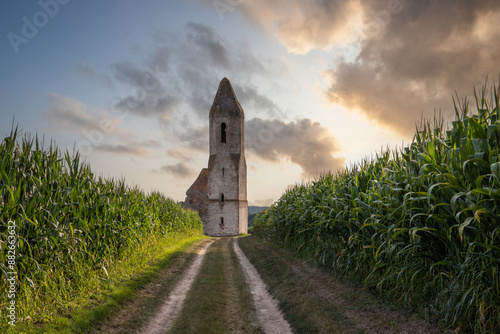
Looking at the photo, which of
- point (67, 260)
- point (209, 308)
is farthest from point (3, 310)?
point (209, 308)

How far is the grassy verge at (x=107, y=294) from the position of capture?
528cm

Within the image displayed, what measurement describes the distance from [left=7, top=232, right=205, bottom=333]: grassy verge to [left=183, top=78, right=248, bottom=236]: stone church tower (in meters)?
28.8

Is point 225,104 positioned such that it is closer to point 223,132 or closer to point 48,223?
point 223,132

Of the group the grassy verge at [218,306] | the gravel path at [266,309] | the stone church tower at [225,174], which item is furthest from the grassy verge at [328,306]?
the stone church tower at [225,174]

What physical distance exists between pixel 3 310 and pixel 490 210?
6.84 m

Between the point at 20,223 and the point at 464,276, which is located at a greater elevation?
the point at 20,223

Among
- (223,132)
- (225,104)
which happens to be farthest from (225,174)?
(225,104)

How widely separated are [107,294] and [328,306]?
4795 mm

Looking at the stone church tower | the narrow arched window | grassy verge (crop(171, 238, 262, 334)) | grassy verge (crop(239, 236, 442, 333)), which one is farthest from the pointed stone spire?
grassy verge (crop(239, 236, 442, 333))

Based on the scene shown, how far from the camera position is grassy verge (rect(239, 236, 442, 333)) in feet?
17.0

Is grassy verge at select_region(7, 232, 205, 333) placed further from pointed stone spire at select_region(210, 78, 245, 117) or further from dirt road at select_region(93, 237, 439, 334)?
pointed stone spire at select_region(210, 78, 245, 117)

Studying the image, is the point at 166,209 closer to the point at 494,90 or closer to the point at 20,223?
the point at 20,223

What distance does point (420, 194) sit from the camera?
4852mm

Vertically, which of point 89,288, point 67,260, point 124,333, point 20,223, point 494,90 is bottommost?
point 124,333
